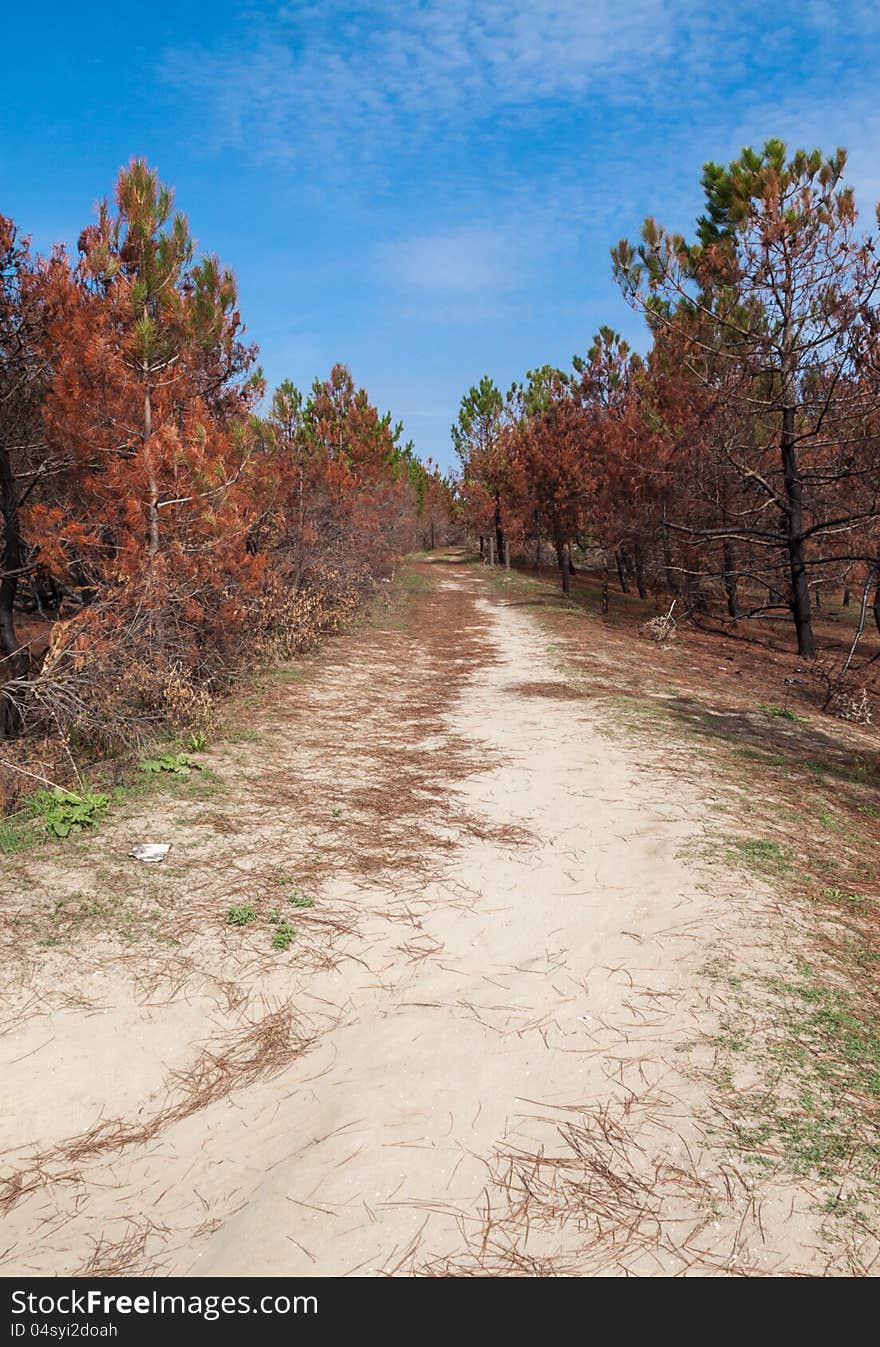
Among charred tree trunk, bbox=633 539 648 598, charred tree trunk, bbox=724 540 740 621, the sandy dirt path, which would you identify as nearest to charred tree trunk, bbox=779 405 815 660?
charred tree trunk, bbox=724 540 740 621

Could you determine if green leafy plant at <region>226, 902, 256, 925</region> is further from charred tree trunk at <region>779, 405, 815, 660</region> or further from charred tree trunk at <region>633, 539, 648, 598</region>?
charred tree trunk at <region>633, 539, 648, 598</region>

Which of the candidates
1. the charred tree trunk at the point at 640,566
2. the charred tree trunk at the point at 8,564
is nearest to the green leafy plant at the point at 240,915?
the charred tree trunk at the point at 8,564

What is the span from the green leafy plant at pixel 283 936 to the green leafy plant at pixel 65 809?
6.25 ft

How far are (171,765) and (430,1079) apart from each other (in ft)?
13.3

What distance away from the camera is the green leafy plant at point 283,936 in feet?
12.4

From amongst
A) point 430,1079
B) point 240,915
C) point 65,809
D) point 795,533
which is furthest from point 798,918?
point 795,533

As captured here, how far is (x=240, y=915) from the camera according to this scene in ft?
13.2

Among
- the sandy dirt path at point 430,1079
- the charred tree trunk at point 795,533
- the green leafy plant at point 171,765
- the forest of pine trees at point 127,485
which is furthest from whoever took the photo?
the charred tree trunk at point 795,533

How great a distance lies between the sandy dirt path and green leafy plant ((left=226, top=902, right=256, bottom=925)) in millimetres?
237

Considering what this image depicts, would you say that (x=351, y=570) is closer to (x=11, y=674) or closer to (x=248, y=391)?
(x=248, y=391)

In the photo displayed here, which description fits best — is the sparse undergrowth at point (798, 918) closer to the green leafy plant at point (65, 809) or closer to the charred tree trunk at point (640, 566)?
the green leafy plant at point (65, 809)

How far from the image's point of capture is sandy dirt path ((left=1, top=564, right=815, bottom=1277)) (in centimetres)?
219
